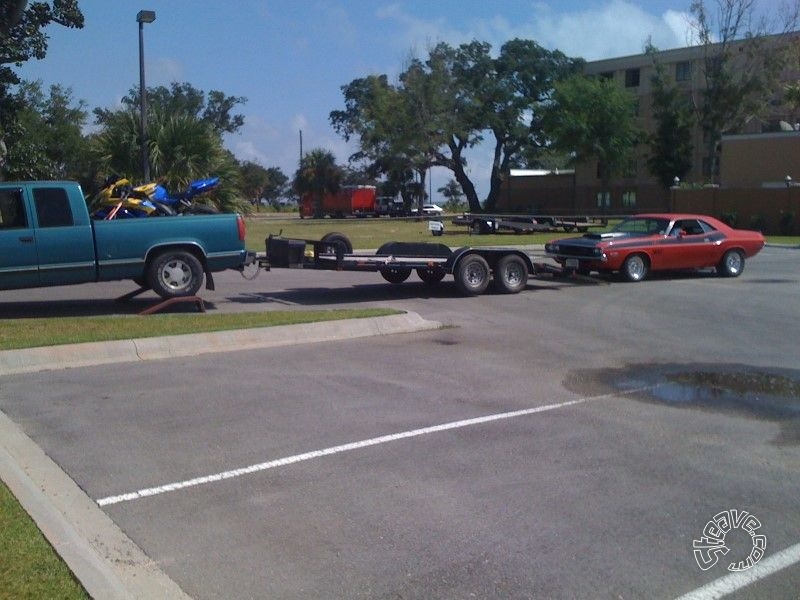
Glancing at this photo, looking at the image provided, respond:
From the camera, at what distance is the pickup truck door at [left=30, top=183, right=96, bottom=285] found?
14320 mm

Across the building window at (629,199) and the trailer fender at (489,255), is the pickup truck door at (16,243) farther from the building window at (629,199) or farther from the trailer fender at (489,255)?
the building window at (629,199)

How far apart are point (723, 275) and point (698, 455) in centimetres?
1567

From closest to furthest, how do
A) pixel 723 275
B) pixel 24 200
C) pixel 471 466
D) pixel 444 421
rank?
pixel 471 466 → pixel 444 421 → pixel 24 200 → pixel 723 275

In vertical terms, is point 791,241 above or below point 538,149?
below

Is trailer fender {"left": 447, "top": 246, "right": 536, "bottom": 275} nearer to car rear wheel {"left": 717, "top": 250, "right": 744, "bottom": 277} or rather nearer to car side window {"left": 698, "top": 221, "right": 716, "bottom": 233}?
car side window {"left": 698, "top": 221, "right": 716, "bottom": 233}

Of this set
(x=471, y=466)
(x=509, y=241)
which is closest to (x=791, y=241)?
(x=509, y=241)

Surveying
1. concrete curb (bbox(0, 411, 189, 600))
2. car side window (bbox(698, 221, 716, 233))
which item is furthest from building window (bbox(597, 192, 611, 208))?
concrete curb (bbox(0, 411, 189, 600))

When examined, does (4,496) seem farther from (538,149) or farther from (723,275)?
(538,149)

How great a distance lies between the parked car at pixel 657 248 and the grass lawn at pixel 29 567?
52.9ft

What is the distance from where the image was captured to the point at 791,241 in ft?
128

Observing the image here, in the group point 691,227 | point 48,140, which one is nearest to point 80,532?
point 691,227

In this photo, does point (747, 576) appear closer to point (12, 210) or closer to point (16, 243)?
point (16, 243)

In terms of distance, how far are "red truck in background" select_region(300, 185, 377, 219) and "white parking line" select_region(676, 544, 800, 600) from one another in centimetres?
8005

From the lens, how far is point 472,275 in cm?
1811
